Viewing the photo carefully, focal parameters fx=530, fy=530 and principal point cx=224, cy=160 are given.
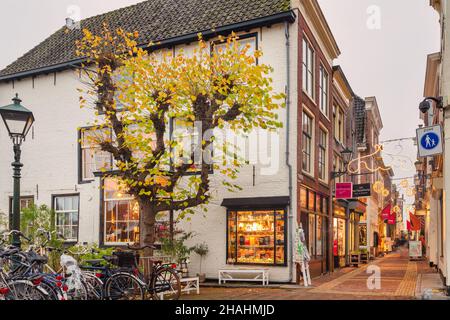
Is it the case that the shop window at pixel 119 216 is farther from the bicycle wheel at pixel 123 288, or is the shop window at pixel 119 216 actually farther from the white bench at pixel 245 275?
the bicycle wheel at pixel 123 288

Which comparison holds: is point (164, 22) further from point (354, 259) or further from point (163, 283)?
point (354, 259)

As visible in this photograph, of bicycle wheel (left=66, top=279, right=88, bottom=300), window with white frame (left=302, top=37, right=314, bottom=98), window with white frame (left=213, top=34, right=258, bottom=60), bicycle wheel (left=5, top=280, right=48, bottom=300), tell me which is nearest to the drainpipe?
window with white frame (left=213, top=34, right=258, bottom=60)

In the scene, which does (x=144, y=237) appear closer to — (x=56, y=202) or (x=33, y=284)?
(x=33, y=284)

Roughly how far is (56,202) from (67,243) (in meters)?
1.75

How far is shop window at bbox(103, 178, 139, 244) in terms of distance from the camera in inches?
738

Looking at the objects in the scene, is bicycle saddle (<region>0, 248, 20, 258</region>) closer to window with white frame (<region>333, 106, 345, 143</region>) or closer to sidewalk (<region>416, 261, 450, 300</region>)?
sidewalk (<region>416, 261, 450, 300</region>)

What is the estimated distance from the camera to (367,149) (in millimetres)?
37781

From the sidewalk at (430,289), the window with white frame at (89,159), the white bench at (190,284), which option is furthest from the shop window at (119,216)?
the sidewalk at (430,289)

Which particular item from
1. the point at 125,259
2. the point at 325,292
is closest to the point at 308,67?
the point at 325,292

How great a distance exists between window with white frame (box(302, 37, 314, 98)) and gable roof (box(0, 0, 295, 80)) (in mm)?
1959

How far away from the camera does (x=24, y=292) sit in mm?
8234

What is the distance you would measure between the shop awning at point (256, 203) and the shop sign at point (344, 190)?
5484 millimetres
